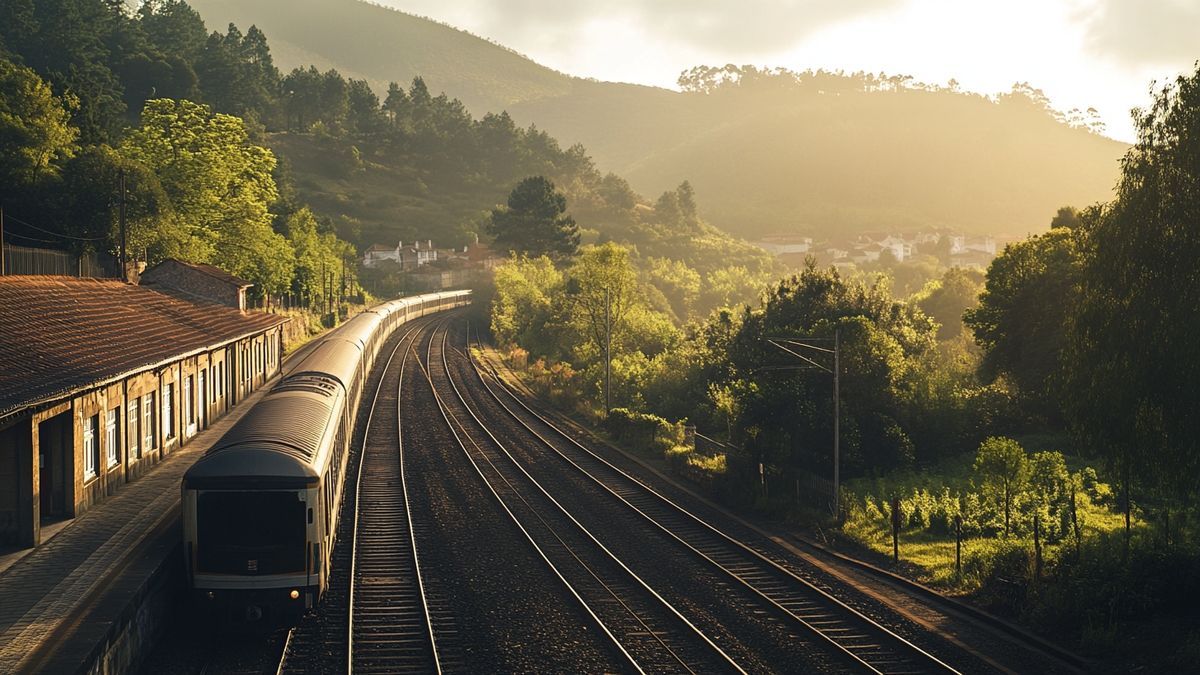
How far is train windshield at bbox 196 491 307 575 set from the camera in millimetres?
16344

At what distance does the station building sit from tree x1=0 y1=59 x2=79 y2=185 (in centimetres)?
1795

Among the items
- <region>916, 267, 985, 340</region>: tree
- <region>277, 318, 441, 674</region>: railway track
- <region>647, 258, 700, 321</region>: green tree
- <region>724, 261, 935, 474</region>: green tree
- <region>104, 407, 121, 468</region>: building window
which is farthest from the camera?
<region>647, 258, 700, 321</region>: green tree

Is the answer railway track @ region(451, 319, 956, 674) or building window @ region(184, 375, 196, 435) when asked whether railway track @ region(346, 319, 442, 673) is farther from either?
railway track @ region(451, 319, 956, 674)

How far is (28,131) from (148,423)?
33.9 metres

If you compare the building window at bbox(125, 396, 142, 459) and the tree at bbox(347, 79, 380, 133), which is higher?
the tree at bbox(347, 79, 380, 133)

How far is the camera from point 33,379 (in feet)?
63.4

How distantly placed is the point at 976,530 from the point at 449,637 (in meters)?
17.6

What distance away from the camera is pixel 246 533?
1642 cm

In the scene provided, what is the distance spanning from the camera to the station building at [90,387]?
65.2 feet

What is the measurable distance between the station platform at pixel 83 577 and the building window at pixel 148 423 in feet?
8.31

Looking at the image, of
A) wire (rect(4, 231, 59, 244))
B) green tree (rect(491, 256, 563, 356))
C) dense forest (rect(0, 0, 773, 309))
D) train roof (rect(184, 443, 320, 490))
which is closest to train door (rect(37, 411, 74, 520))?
train roof (rect(184, 443, 320, 490))

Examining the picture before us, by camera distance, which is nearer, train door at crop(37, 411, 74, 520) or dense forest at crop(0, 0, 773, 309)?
train door at crop(37, 411, 74, 520)

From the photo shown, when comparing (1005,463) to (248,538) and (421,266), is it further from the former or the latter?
(421,266)

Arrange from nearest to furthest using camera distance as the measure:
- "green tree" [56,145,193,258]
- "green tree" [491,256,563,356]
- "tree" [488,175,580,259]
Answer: "green tree" [56,145,193,258]
"green tree" [491,256,563,356]
"tree" [488,175,580,259]
